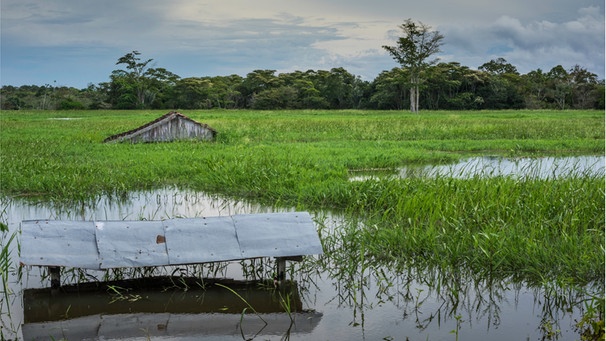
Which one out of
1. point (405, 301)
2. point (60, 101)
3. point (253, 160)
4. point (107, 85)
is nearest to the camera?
point (405, 301)

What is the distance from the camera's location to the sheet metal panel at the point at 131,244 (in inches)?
253

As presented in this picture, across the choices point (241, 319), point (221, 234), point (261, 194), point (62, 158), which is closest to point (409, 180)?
point (261, 194)

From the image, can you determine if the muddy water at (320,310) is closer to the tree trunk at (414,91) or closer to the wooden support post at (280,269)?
the wooden support post at (280,269)

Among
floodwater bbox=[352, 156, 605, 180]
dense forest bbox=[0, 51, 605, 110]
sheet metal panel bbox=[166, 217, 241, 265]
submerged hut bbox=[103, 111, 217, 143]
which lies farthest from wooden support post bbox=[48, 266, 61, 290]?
dense forest bbox=[0, 51, 605, 110]

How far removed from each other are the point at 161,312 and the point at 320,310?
1496mm

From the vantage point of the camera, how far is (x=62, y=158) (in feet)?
50.9

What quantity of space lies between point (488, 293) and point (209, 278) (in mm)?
2928

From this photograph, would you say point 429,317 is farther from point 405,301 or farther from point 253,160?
point 253,160

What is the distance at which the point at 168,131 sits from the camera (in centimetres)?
2055

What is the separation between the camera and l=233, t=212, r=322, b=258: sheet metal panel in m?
6.64

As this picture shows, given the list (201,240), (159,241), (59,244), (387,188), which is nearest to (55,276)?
(59,244)

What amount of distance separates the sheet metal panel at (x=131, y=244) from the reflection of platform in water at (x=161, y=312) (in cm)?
38

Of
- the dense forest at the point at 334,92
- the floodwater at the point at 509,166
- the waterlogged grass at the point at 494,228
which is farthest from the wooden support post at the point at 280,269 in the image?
the dense forest at the point at 334,92

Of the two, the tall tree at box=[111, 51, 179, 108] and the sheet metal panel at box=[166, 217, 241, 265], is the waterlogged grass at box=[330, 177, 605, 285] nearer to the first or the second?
the sheet metal panel at box=[166, 217, 241, 265]
